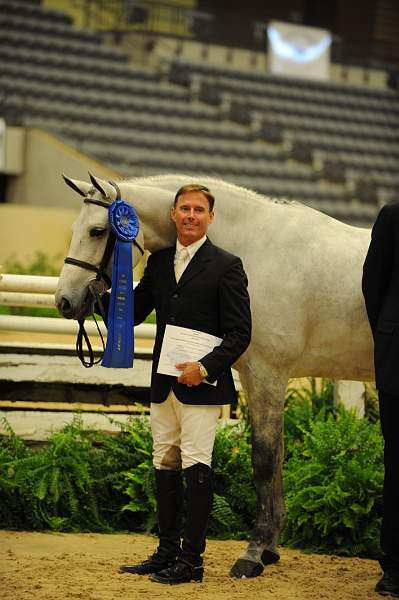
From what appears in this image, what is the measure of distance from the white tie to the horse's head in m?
0.30

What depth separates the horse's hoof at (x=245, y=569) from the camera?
4.62 metres

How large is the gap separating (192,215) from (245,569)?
1.61 metres

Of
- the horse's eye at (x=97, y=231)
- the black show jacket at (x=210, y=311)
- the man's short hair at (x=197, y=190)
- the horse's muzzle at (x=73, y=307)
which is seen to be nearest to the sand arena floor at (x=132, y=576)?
the black show jacket at (x=210, y=311)

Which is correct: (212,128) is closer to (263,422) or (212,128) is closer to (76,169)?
(76,169)

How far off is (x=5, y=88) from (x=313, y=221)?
1414 centimetres

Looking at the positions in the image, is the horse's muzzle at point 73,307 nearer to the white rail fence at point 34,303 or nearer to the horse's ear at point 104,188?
the horse's ear at point 104,188

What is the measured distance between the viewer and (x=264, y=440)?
4746 mm

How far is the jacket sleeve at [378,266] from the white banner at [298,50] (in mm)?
18415

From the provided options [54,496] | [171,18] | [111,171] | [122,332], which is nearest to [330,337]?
[122,332]

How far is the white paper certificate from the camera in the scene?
4.34m

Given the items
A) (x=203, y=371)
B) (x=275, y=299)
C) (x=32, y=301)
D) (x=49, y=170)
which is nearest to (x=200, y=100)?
(x=49, y=170)

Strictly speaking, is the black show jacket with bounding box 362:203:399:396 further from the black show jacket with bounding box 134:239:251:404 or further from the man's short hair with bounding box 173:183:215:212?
the man's short hair with bounding box 173:183:215:212

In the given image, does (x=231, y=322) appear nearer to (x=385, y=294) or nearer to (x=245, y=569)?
(x=385, y=294)

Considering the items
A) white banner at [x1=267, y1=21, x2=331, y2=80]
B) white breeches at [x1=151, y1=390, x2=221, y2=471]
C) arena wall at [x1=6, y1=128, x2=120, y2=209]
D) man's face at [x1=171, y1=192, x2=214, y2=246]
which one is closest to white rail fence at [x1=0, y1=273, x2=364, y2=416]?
white breeches at [x1=151, y1=390, x2=221, y2=471]
